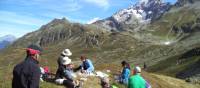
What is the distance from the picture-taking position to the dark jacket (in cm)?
1331

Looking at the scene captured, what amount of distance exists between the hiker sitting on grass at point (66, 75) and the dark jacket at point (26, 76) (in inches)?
575

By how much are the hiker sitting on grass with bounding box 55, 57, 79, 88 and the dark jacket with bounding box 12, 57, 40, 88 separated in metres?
14.6

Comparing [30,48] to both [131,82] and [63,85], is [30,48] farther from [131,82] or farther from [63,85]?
[63,85]

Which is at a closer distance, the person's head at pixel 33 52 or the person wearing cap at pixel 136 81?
the person's head at pixel 33 52

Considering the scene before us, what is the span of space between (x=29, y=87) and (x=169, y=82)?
44.8m

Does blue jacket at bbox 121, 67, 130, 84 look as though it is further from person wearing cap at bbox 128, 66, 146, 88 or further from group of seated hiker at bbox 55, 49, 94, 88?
person wearing cap at bbox 128, 66, 146, 88

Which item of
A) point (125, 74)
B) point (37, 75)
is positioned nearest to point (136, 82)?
point (37, 75)

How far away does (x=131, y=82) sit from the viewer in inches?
758

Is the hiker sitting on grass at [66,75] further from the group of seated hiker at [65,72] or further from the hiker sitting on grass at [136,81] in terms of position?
the hiker sitting on grass at [136,81]

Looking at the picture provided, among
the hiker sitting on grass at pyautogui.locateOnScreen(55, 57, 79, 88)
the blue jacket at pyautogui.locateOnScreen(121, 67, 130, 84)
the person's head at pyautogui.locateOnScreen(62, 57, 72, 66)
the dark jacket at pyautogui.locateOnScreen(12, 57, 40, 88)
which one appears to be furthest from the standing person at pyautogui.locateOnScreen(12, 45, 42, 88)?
the blue jacket at pyautogui.locateOnScreen(121, 67, 130, 84)

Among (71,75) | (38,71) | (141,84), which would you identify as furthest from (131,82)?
(71,75)

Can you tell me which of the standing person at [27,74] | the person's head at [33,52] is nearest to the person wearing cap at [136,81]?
the person's head at [33,52]

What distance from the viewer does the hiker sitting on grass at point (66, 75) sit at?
28256mm

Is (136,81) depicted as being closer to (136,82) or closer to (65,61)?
(136,82)
